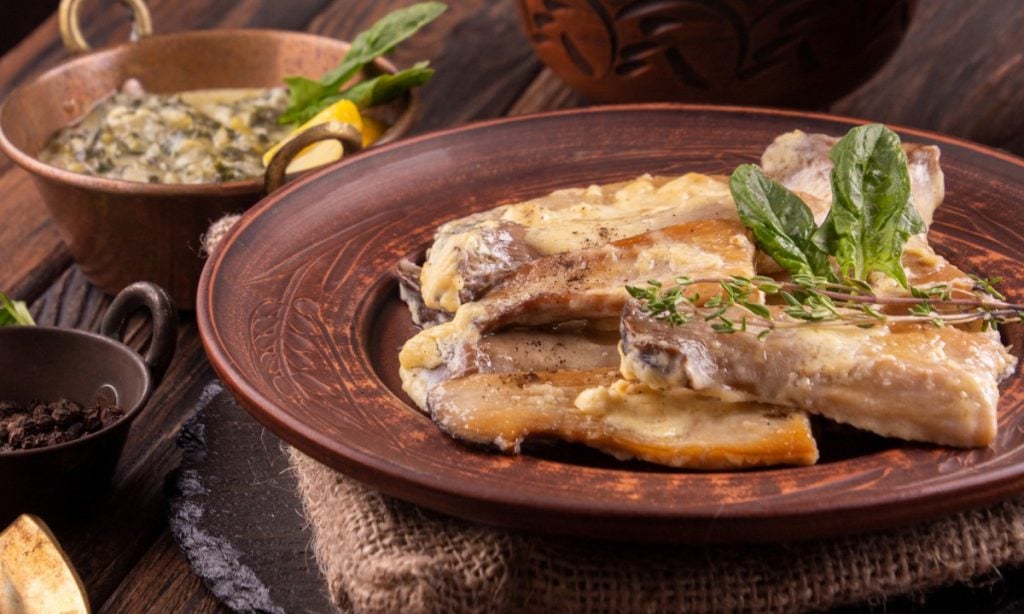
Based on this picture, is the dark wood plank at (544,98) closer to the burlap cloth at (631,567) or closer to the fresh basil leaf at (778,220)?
the fresh basil leaf at (778,220)

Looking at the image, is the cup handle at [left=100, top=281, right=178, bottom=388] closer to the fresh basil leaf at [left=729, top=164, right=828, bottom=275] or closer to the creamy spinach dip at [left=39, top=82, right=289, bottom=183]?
Result: the creamy spinach dip at [left=39, top=82, right=289, bottom=183]

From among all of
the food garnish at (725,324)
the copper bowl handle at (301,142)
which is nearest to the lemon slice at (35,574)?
the food garnish at (725,324)

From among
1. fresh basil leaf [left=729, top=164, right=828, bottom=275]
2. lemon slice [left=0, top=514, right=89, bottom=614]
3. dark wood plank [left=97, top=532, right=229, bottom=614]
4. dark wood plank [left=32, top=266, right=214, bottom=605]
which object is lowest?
dark wood plank [left=32, top=266, right=214, bottom=605]

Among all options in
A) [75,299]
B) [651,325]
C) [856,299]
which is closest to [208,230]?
[75,299]

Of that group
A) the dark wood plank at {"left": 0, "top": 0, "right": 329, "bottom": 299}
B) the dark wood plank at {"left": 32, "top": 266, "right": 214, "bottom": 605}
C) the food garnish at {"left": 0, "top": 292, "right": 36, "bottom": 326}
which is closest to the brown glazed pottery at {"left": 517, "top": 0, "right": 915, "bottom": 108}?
the dark wood plank at {"left": 32, "top": 266, "right": 214, "bottom": 605}

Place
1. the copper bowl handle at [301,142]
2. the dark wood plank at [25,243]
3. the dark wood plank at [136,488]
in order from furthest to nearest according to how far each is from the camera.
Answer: the dark wood plank at [25,243], the copper bowl handle at [301,142], the dark wood plank at [136,488]

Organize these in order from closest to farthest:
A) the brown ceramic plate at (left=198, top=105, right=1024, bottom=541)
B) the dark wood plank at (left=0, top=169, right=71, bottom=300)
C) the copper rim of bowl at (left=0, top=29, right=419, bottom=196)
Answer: the brown ceramic plate at (left=198, top=105, right=1024, bottom=541) → the copper rim of bowl at (left=0, top=29, right=419, bottom=196) → the dark wood plank at (left=0, top=169, right=71, bottom=300)

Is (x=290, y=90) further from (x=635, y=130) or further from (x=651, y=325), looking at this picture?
(x=651, y=325)
